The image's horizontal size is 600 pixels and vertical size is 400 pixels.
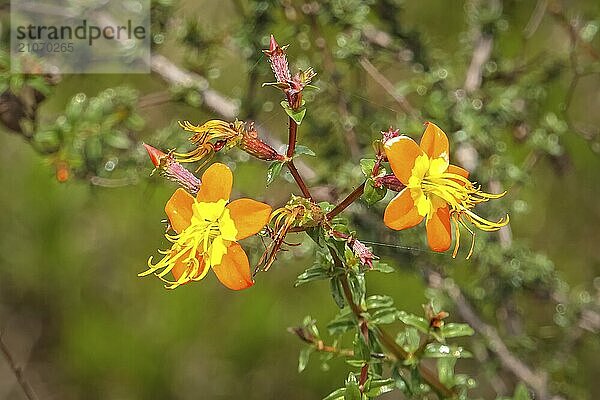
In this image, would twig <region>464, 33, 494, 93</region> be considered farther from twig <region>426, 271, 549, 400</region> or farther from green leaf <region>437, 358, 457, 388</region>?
green leaf <region>437, 358, 457, 388</region>

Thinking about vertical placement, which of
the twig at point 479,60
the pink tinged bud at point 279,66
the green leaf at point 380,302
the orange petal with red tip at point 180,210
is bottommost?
the twig at point 479,60

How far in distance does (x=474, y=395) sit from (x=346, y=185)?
46.4 inches

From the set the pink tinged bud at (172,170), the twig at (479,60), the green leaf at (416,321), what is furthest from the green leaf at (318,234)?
the twig at (479,60)

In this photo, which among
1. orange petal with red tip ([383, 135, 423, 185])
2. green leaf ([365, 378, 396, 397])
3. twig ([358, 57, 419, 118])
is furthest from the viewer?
twig ([358, 57, 419, 118])

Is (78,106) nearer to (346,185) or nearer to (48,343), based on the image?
(346,185)

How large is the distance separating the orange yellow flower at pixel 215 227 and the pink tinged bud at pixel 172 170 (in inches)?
0.8

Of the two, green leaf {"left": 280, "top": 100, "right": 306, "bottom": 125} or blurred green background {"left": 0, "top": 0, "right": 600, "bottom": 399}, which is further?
blurred green background {"left": 0, "top": 0, "right": 600, "bottom": 399}

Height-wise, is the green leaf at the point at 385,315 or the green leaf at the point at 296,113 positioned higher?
the green leaf at the point at 296,113

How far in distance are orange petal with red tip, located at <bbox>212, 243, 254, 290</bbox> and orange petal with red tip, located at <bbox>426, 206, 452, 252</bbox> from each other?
0.60 feet

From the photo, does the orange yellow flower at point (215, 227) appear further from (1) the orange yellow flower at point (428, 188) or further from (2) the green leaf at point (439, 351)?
(2) the green leaf at point (439, 351)

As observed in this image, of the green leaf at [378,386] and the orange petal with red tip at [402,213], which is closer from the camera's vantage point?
the orange petal with red tip at [402,213]

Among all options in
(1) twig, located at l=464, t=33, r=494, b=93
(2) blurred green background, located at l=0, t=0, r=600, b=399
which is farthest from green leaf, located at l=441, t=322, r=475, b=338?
(2) blurred green background, located at l=0, t=0, r=600, b=399

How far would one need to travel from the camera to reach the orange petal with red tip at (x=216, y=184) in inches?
29.4

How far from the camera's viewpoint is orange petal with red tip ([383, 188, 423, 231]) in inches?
28.8
